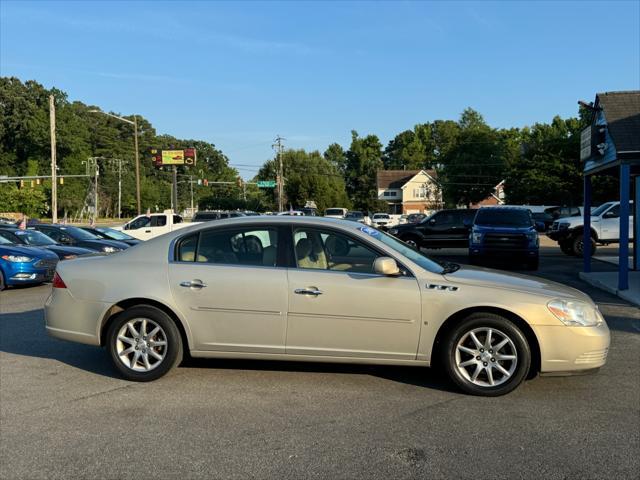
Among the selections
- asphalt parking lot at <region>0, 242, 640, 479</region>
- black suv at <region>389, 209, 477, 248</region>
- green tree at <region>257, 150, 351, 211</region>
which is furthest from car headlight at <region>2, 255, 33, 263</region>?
green tree at <region>257, 150, 351, 211</region>

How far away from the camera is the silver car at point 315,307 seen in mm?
5004

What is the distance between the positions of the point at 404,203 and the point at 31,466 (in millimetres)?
95702

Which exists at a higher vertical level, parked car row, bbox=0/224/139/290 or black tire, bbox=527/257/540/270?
parked car row, bbox=0/224/139/290

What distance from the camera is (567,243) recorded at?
2020 centimetres

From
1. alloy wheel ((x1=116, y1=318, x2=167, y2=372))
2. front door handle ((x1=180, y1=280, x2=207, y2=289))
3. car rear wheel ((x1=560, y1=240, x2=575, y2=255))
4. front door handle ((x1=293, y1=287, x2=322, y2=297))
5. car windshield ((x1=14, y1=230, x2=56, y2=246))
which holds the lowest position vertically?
alloy wheel ((x1=116, y1=318, x2=167, y2=372))

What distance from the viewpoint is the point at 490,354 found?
16.4 feet

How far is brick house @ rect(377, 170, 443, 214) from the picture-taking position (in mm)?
91938

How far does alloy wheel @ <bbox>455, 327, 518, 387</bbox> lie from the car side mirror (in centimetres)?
84

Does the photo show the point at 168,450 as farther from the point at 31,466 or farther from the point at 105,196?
the point at 105,196

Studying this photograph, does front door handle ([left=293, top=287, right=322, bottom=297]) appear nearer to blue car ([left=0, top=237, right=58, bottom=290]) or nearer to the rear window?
blue car ([left=0, top=237, right=58, bottom=290])

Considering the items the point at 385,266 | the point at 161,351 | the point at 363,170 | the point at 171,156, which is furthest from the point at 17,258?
the point at 363,170

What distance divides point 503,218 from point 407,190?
267 feet

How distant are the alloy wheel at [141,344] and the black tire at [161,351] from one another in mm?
21

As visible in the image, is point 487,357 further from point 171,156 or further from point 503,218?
point 171,156
